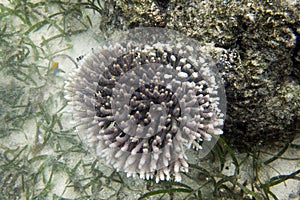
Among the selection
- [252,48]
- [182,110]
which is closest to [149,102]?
[182,110]

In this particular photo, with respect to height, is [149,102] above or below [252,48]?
below

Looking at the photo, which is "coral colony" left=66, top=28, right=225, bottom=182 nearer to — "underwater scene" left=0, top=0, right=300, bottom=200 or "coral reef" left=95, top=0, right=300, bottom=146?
"underwater scene" left=0, top=0, right=300, bottom=200

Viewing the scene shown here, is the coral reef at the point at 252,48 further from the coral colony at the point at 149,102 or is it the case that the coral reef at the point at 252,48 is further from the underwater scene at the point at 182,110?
the coral colony at the point at 149,102

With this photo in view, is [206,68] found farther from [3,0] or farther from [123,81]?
[3,0]

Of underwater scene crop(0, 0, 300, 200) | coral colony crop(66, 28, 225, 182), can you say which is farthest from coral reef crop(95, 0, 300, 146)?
coral colony crop(66, 28, 225, 182)

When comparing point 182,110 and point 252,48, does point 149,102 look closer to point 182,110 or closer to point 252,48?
point 182,110

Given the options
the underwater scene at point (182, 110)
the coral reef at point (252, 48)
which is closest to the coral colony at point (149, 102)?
the underwater scene at point (182, 110)
